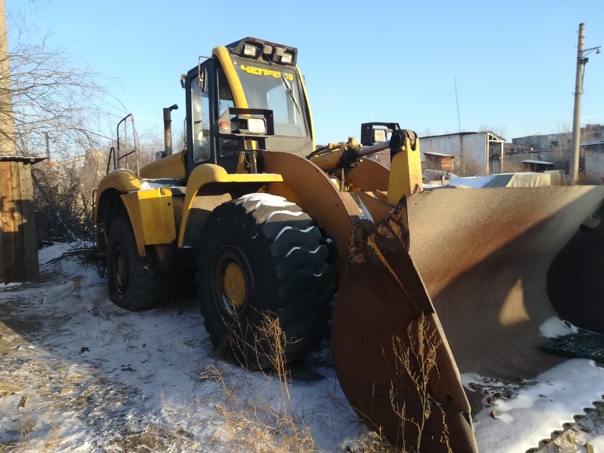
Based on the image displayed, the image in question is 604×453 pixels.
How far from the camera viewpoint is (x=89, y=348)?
186 inches

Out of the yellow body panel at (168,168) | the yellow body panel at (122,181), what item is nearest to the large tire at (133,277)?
the yellow body panel at (122,181)

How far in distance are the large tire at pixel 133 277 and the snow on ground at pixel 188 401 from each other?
0.86m

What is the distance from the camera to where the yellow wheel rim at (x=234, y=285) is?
3.95 meters

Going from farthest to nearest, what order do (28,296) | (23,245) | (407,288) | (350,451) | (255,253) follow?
(23,245)
(28,296)
(255,253)
(350,451)
(407,288)

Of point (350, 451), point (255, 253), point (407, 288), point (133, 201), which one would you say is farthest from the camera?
point (133, 201)

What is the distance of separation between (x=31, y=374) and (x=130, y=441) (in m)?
1.70

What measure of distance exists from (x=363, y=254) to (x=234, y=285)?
167 centimetres

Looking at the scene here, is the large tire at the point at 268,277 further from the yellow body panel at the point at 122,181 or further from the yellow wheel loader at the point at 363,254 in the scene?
the yellow body panel at the point at 122,181

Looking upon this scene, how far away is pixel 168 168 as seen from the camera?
6.62 metres

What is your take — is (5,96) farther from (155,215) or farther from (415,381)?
(415,381)

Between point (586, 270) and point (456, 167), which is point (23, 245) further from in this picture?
point (456, 167)

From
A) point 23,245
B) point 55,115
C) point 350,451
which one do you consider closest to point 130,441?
point 350,451

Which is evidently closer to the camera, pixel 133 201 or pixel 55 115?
pixel 133 201

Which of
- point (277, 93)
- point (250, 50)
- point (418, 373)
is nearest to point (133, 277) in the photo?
point (277, 93)
